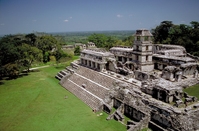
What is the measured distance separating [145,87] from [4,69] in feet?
74.6

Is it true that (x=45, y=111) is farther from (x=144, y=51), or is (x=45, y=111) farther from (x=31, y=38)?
(x=31, y=38)

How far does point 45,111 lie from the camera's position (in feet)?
58.5

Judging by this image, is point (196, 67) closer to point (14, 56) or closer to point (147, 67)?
point (147, 67)

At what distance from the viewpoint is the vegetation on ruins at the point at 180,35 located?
1466 inches

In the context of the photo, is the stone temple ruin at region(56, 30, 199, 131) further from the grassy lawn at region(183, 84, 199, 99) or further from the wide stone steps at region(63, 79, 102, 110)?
the grassy lawn at region(183, 84, 199, 99)

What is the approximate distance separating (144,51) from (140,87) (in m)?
7.78

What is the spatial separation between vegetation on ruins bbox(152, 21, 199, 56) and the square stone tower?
46.6 ft

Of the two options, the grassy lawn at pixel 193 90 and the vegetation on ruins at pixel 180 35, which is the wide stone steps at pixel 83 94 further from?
the vegetation on ruins at pixel 180 35

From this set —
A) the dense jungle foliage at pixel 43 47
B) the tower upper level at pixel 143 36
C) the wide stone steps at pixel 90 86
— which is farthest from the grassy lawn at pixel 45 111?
the tower upper level at pixel 143 36

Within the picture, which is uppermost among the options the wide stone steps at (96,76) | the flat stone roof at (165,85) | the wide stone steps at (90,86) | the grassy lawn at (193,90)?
the flat stone roof at (165,85)

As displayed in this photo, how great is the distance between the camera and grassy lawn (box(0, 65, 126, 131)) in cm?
1493

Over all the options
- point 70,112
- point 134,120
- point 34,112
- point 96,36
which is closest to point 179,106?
point 134,120

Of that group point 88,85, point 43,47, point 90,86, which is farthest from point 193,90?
point 43,47

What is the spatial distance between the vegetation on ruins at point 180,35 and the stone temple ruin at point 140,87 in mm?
7692
